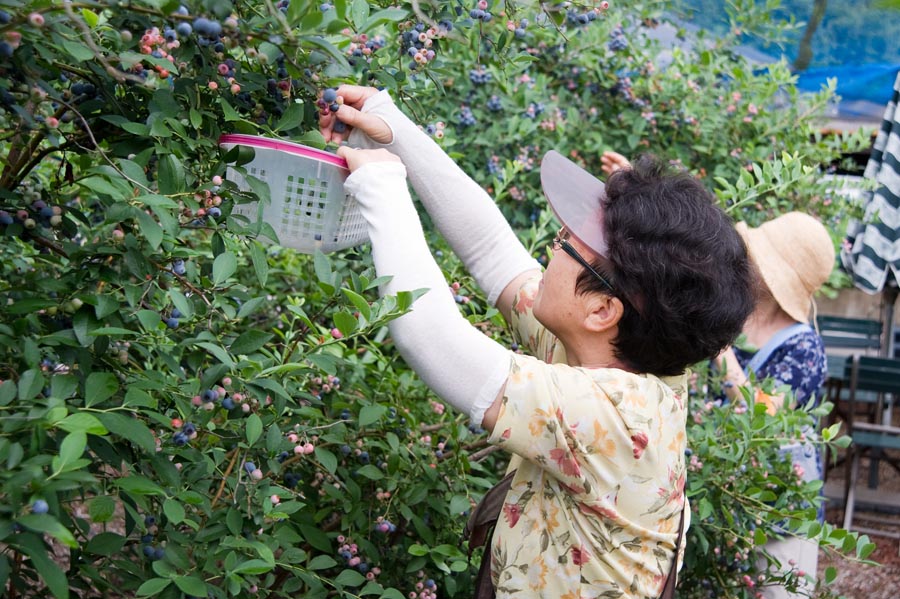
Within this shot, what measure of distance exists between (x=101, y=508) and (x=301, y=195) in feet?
1.85

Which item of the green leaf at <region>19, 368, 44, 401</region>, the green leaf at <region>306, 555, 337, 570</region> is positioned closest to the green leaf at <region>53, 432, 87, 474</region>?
the green leaf at <region>19, 368, 44, 401</region>

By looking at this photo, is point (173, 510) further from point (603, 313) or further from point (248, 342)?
point (603, 313)

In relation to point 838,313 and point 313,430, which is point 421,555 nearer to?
point 313,430

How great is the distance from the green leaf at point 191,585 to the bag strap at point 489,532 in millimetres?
513

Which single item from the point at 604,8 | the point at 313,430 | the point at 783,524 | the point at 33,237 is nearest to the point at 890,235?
the point at 783,524

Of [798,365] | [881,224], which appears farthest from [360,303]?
[881,224]

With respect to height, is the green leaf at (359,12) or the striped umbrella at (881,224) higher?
the green leaf at (359,12)

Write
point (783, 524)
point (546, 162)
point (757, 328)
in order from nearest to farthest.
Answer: point (546, 162)
point (783, 524)
point (757, 328)

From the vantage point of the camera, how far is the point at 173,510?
1438 mm

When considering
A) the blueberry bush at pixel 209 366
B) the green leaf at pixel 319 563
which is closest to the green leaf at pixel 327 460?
the blueberry bush at pixel 209 366

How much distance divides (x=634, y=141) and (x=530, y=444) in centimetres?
236

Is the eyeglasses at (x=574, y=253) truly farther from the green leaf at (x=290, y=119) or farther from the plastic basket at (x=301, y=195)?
the green leaf at (x=290, y=119)

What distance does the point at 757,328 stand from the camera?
11.2 feet

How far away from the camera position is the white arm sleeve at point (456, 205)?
68.3 inches
